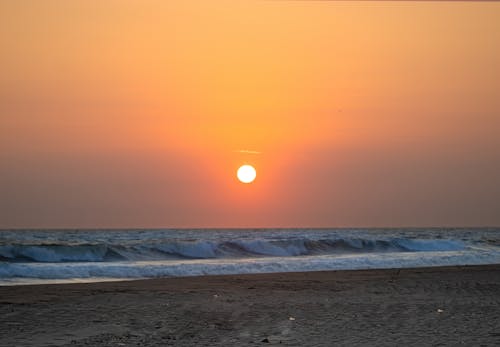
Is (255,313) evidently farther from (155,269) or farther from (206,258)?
(206,258)

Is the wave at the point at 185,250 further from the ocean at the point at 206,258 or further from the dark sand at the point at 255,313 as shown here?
the dark sand at the point at 255,313

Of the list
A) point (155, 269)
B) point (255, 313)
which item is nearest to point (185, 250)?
point (155, 269)

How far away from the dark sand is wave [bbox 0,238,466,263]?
17.4 m

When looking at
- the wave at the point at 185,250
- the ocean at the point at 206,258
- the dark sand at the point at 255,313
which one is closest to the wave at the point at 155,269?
the ocean at the point at 206,258

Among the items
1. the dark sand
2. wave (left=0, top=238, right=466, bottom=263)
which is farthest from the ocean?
the dark sand

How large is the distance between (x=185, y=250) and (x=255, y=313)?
27.6m

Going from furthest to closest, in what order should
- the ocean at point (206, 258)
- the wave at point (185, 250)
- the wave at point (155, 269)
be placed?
the wave at point (185, 250), the ocean at point (206, 258), the wave at point (155, 269)

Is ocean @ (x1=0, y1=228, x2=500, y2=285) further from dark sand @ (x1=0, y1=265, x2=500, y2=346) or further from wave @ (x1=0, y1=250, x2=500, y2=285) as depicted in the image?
dark sand @ (x1=0, y1=265, x2=500, y2=346)

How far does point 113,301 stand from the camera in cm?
1492

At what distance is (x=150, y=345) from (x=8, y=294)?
307 inches

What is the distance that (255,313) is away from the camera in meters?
13.1

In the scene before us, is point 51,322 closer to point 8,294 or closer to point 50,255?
point 8,294

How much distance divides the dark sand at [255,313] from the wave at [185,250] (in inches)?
686

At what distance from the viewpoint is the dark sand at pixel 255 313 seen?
1054 centimetres
